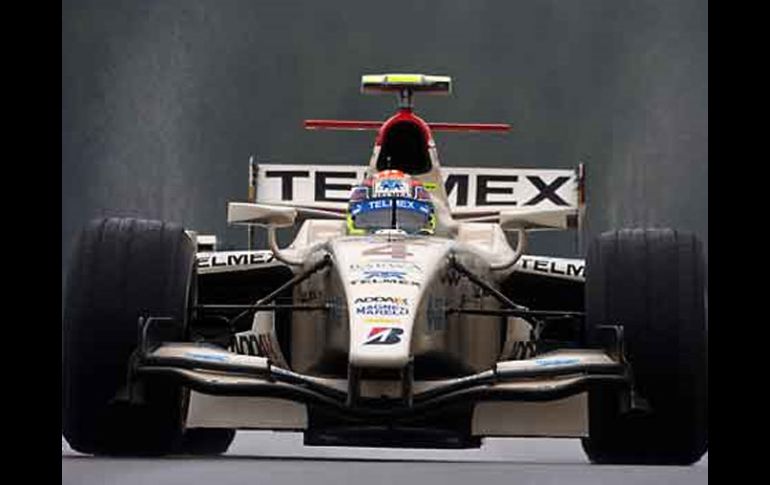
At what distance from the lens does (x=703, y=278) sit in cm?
795

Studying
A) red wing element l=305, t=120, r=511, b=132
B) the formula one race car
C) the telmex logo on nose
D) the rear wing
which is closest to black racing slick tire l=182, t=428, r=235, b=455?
the formula one race car

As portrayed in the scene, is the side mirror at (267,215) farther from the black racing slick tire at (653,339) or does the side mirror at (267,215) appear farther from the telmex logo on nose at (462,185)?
the telmex logo on nose at (462,185)

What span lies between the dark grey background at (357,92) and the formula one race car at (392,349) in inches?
473

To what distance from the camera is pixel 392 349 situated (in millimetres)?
7086

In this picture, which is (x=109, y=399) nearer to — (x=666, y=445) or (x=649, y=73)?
(x=666, y=445)

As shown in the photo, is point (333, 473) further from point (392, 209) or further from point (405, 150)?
point (405, 150)

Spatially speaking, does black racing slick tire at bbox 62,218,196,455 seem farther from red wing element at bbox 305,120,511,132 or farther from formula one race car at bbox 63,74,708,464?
red wing element at bbox 305,120,511,132

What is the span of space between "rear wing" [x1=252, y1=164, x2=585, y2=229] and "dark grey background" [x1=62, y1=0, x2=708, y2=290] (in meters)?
8.40

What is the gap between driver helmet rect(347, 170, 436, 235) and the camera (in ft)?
29.0

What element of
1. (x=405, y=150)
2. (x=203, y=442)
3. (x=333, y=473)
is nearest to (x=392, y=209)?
(x=405, y=150)

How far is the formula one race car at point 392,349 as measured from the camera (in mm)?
7449
